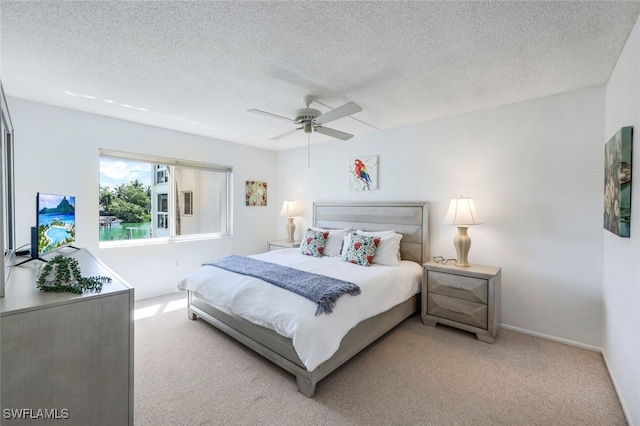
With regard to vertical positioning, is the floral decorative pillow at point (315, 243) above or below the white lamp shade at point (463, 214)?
below

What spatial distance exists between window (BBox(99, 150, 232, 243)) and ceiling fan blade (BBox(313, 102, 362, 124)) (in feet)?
9.21

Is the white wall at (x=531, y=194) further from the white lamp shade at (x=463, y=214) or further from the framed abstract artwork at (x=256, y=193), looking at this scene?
the framed abstract artwork at (x=256, y=193)

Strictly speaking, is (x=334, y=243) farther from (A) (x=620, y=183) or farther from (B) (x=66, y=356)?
(B) (x=66, y=356)

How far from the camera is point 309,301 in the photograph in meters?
2.16

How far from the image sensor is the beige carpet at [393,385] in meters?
1.80

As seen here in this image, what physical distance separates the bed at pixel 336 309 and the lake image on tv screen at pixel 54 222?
1.18 metres

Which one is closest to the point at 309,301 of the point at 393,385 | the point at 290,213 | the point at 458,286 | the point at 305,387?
the point at 305,387

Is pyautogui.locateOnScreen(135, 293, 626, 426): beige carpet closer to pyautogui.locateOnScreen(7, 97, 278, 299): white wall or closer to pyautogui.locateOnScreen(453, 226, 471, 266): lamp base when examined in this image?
pyautogui.locateOnScreen(453, 226, 471, 266): lamp base

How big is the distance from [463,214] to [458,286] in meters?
0.79

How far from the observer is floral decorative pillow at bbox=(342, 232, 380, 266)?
11.0 ft

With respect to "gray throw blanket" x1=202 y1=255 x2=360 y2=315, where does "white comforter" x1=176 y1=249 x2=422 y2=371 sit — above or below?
below

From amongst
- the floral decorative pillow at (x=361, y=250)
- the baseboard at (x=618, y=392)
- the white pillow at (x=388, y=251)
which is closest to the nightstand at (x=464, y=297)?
the white pillow at (x=388, y=251)

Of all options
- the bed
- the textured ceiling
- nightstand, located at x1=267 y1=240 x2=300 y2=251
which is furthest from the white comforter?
the textured ceiling

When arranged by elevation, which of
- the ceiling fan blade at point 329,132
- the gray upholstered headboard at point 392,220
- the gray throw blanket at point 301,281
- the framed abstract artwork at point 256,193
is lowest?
the gray throw blanket at point 301,281
